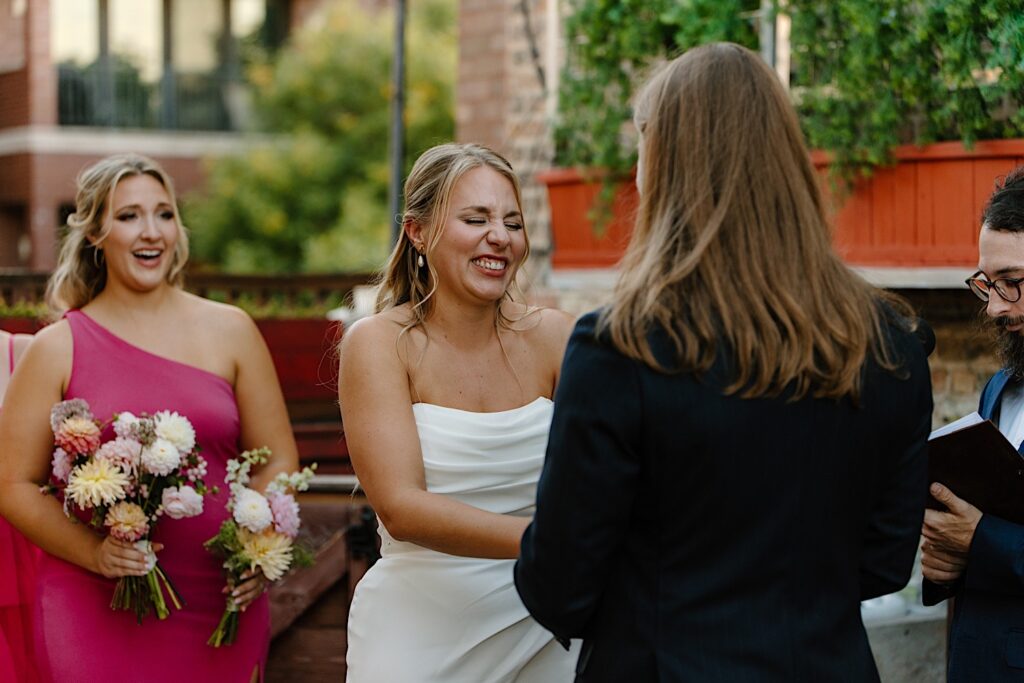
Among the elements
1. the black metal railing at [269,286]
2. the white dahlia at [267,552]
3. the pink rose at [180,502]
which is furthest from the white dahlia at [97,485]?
the black metal railing at [269,286]

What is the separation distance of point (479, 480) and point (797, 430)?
1.01 metres

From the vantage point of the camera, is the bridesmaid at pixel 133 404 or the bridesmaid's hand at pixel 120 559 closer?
the bridesmaid's hand at pixel 120 559

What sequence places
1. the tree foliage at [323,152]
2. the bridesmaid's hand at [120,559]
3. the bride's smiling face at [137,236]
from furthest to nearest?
the tree foliage at [323,152]
the bride's smiling face at [137,236]
the bridesmaid's hand at [120,559]

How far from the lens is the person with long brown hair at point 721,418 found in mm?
1831

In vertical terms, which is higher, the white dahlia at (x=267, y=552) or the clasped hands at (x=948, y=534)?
the clasped hands at (x=948, y=534)

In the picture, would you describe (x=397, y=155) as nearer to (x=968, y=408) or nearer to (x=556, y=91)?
(x=556, y=91)

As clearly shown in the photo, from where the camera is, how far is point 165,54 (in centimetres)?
1864

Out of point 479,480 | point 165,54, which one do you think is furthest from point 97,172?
point 165,54

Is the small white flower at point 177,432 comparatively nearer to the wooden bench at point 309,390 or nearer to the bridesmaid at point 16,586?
the bridesmaid at point 16,586

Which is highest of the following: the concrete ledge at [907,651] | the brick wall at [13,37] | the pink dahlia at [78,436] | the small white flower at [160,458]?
the brick wall at [13,37]

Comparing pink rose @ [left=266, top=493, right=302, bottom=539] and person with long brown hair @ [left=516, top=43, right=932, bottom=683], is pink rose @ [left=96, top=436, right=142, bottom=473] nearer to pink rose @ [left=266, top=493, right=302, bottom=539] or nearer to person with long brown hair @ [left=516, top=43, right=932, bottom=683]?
pink rose @ [left=266, top=493, right=302, bottom=539]

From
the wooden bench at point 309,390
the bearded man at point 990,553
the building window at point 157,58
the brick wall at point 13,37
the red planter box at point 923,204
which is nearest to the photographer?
the bearded man at point 990,553

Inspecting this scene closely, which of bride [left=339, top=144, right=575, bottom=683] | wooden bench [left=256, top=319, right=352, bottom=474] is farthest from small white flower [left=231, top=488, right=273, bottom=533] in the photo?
wooden bench [left=256, top=319, right=352, bottom=474]

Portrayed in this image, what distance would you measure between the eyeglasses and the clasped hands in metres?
0.40
